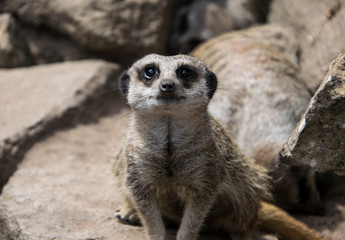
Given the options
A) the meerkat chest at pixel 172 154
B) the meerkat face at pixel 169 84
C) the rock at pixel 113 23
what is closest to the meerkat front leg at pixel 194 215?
the meerkat chest at pixel 172 154

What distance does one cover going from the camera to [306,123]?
2414mm

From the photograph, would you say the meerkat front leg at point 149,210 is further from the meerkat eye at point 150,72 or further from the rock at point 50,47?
the rock at point 50,47

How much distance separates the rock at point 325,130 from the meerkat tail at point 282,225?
2.15 ft

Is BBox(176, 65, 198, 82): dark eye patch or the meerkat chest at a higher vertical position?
BBox(176, 65, 198, 82): dark eye patch

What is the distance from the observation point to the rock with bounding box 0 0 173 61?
4.95m

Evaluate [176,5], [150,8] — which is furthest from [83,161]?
[176,5]

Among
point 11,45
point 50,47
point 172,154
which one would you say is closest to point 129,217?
point 172,154

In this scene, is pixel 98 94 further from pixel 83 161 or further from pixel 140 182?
pixel 140 182

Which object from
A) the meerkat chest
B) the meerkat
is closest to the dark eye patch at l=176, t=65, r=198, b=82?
the meerkat

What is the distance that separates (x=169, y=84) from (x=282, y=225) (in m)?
1.24

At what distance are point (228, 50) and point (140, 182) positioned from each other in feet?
7.26

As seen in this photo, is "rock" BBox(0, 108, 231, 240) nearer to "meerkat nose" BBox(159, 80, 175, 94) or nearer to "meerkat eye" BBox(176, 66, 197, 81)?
"meerkat eye" BBox(176, 66, 197, 81)

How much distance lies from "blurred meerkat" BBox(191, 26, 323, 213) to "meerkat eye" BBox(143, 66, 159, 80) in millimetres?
1008

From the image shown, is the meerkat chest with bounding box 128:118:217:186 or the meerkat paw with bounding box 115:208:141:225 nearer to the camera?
the meerkat chest with bounding box 128:118:217:186
